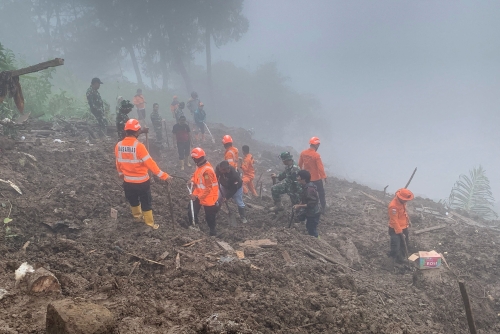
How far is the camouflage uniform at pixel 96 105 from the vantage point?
34.2 feet

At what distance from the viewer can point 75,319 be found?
7.73 ft

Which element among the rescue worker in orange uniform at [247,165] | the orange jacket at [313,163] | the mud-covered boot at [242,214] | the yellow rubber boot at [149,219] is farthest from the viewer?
the rescue worker in orange uniform at [247,165]

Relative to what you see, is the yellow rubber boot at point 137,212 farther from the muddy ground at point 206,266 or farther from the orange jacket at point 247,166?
the orange jacket at point 247,166

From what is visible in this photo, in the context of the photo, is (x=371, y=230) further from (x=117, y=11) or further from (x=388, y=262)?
(x=117, y=11)

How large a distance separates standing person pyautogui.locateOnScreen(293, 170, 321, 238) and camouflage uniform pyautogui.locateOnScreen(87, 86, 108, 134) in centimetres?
773

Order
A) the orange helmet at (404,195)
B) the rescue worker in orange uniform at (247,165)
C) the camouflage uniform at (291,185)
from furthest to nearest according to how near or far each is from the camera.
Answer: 1. the rescue worker in orange uniform at (247,165)
2. the camouflage uniform at (291,185)
3. the orange helmet at (404,195)

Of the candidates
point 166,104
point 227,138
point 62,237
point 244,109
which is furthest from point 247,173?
point 244,109

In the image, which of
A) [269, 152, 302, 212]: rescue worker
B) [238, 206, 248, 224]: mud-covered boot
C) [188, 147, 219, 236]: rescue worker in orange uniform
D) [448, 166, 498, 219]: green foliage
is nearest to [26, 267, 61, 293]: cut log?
[188, 147, 219, 236]: rescue worker in orange uniform

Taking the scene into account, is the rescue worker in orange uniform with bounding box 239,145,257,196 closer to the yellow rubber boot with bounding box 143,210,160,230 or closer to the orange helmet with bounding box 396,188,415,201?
the yellow rubber boot with bounding box 143,210,160,230

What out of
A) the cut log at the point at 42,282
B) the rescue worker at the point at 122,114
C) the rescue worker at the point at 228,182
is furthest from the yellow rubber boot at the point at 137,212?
the rescue worker at the point at 122,114

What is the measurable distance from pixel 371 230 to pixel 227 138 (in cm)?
512

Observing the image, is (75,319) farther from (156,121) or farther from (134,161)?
(156,121)

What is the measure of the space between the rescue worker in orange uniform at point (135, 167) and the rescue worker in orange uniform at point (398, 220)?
5.10 metres

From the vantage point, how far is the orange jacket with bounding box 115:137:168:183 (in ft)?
17.9
